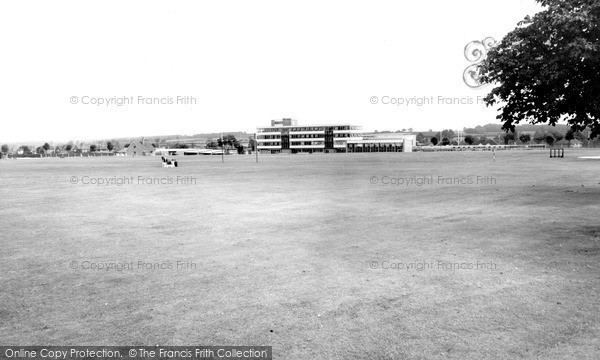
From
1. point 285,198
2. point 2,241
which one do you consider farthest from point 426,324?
point 285,198

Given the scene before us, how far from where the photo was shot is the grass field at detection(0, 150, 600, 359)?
6082 millimetres

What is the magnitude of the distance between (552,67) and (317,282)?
16.3 metres

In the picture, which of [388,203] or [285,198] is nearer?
[388,203]

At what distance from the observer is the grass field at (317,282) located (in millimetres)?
6082

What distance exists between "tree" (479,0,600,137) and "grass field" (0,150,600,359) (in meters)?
6.19

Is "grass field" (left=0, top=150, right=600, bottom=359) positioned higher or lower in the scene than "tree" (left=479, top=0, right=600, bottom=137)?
lower

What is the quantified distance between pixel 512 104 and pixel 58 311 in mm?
22004

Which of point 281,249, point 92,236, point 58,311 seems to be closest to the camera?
point 58,311

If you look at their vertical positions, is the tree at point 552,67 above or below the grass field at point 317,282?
above

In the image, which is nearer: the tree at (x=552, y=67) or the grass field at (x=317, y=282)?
the grass field at (x=317, y=282)

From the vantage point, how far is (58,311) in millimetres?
7051

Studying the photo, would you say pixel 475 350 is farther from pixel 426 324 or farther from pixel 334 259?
pixel 334 259

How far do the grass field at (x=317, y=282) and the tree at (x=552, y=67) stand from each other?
6191 mm

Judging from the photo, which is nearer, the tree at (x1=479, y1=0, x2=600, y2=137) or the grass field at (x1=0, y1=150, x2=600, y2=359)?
the grass field at (x1=0, y1=150, x2=600, y2=359)
